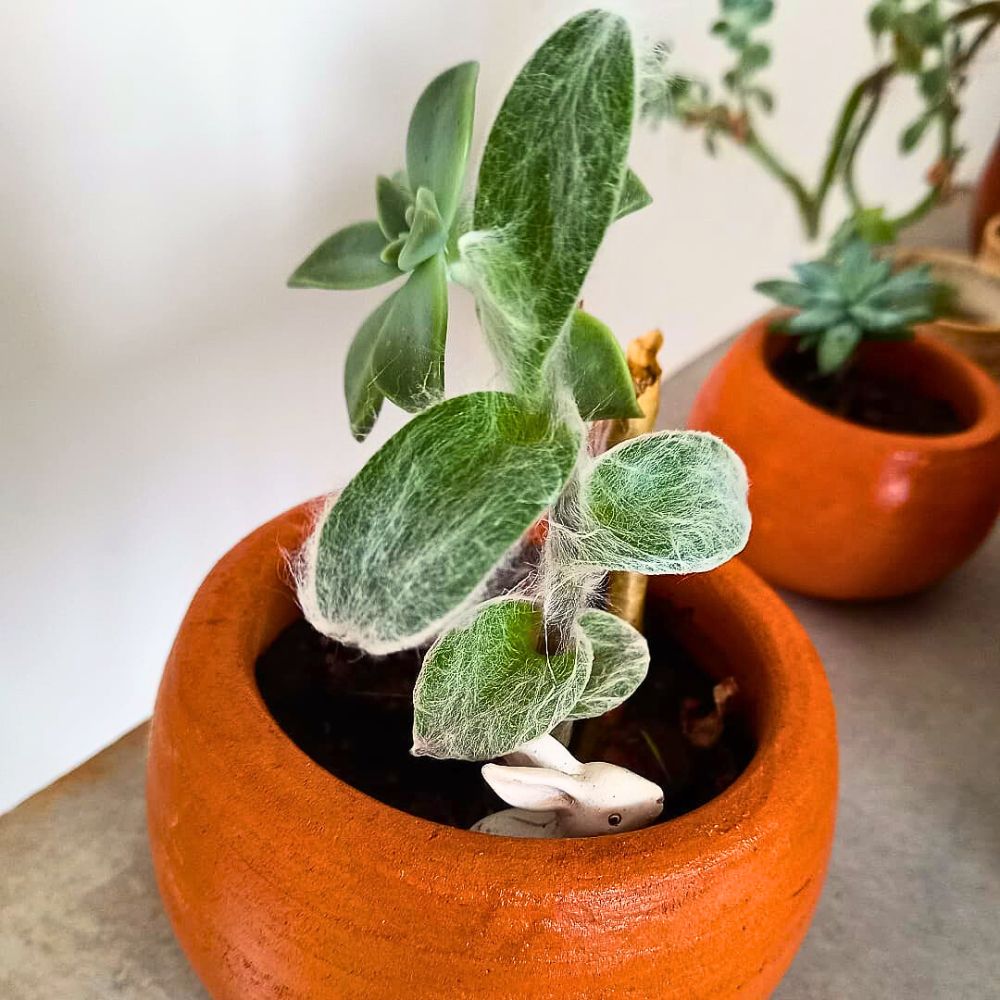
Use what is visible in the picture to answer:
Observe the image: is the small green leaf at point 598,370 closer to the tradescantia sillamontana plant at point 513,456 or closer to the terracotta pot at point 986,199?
the tradescantia sillamontana plant at point 513,456

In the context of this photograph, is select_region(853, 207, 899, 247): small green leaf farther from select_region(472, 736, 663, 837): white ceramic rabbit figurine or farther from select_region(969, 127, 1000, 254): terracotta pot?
select_region(472, 736, 663, 837): white ceramic rabbit figurine

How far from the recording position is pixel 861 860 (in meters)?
0.49

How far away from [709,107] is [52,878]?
64cm

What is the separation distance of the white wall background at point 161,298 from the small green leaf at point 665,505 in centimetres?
6

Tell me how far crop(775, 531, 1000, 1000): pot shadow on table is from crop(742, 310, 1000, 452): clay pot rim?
0.42 feet

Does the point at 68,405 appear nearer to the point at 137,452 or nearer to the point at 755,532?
the point at 137,452

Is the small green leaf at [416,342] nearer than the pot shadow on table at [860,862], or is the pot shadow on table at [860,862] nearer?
the small green leaf at [416,342]

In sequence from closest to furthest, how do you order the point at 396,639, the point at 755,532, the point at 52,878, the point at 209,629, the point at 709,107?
the point at 396,639 → the point at 209,629 → the point at 52,878 → the point at 755,532 → the point at 709,107

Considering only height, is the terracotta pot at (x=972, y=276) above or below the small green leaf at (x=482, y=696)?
below

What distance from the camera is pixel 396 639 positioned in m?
0.23

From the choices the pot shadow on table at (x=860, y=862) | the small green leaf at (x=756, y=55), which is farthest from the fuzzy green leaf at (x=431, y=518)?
the small green leaf at (x=756, y=55)

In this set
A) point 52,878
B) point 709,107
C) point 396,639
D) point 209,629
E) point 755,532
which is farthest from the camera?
point 709,107

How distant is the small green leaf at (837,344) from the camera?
2.04 ft

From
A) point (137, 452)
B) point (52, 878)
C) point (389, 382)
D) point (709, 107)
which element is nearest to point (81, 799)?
point (52, 878)
